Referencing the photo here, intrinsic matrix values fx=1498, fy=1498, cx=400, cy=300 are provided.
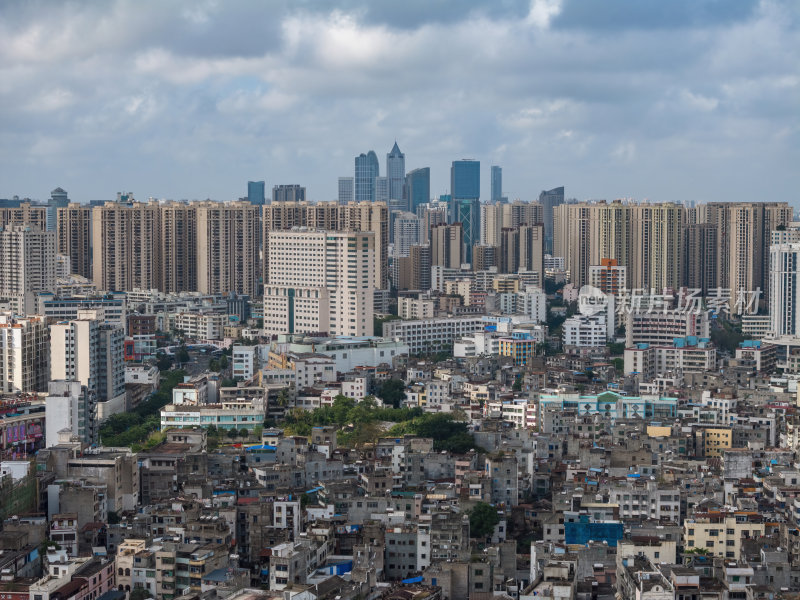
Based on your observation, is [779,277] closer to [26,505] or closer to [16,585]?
[26,505]

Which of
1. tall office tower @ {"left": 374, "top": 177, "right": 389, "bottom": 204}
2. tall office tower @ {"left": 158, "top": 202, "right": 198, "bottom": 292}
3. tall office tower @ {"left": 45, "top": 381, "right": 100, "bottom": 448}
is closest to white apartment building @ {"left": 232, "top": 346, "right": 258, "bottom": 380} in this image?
tall office tower @ {"left": 45, "top": 381, "right": 100, "bottom": 448}

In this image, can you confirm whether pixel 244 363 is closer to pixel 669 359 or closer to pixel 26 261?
pixel 669 359

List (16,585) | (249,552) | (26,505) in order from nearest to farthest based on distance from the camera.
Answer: (16,585), (249,552), (26,505)

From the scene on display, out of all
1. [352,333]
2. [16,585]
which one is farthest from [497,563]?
[352,333]

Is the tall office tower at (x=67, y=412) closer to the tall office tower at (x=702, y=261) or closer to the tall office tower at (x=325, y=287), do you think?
the tall office tower at (x=325, y=287)

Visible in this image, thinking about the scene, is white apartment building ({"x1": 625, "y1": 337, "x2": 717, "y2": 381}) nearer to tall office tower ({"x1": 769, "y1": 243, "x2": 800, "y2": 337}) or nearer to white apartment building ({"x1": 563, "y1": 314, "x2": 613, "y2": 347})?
white apartment building ({"x1": 563, "y1": 314, "x2": 613, "y2": 347})

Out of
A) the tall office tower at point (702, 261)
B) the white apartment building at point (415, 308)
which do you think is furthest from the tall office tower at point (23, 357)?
the tall office tower at point (702, 261)
